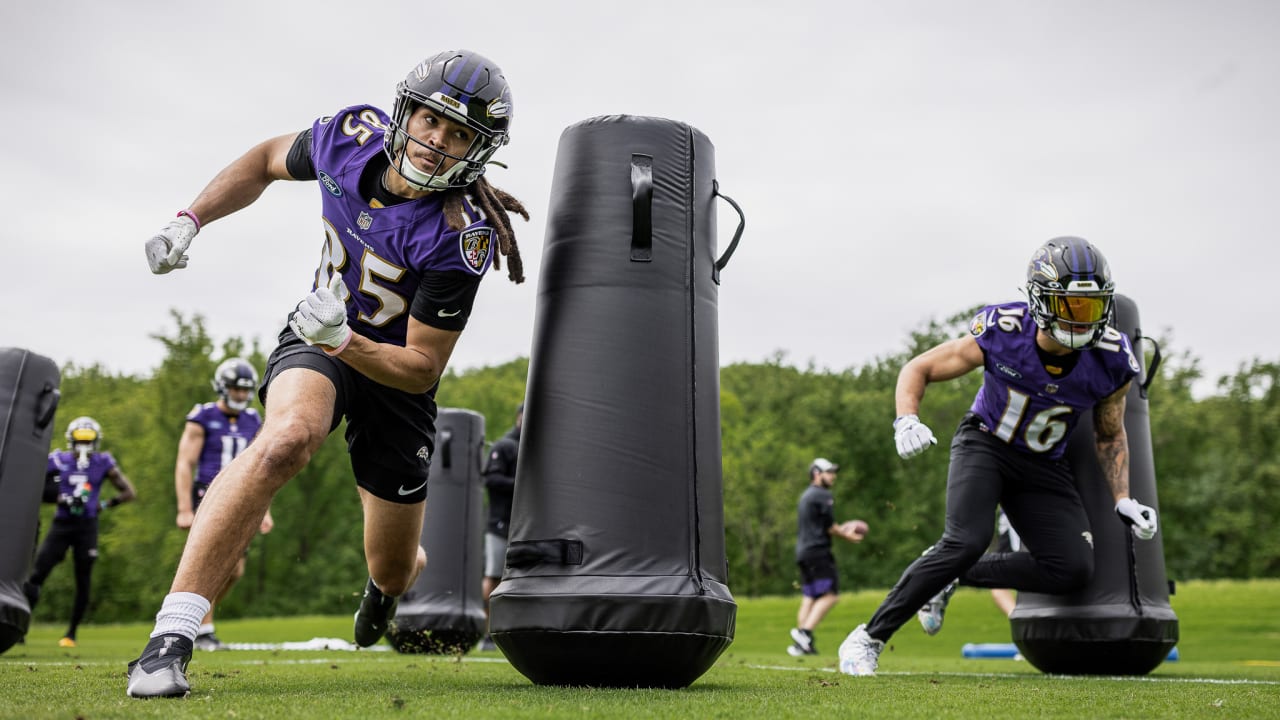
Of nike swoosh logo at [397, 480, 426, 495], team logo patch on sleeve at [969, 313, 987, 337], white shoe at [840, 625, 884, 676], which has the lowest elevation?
white shoe at [840, 625, 884, 676]

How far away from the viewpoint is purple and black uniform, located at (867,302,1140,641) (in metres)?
5.83

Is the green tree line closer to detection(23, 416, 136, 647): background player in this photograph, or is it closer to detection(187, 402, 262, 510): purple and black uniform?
detection(23, 416, 136, 647): background player

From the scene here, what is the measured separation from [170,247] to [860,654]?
382cm

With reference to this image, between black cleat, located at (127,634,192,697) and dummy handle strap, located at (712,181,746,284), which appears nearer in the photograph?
black cleat, located at (127,634,192,697)

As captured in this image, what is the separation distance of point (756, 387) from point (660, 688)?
51.5 metres

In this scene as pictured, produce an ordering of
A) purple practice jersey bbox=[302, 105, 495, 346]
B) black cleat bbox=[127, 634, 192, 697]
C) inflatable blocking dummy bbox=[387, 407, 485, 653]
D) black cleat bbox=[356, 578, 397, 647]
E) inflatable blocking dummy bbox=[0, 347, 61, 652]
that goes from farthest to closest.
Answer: inflatable blocking dummy bbox=[387, 407, 485, 653] → inflatable blocking dummy bbox=[0, 347, 61, 652] → black cleat bbox=[356, 578, 397, 647] → purple practice jersey bbox=[302, 105, 495, 346] → black cleat bbox=[127, 634, 192, 697]

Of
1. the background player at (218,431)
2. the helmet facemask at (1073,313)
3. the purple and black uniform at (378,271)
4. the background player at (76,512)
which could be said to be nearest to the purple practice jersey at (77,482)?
the background player at (76,512)

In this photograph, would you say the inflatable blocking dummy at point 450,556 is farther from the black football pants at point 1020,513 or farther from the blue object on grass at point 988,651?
the blue object on grass at point 988,651

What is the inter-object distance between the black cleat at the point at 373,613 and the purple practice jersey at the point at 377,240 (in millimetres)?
1527

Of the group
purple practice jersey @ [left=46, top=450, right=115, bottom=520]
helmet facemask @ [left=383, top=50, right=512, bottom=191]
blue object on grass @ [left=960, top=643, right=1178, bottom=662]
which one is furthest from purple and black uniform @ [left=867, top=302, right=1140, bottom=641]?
purple practice jersey @ [left=46, top=450, right=115, bottom=520]

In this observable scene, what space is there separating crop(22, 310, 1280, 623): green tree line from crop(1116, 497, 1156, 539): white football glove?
109 ft

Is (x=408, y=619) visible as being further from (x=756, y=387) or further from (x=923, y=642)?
(x=756, y=387)

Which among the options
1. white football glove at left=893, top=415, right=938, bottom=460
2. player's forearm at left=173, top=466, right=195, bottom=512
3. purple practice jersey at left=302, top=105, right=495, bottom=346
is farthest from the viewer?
player's forearm at left=173, top=466, right=195, bottom=512

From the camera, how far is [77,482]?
11.2 meters
